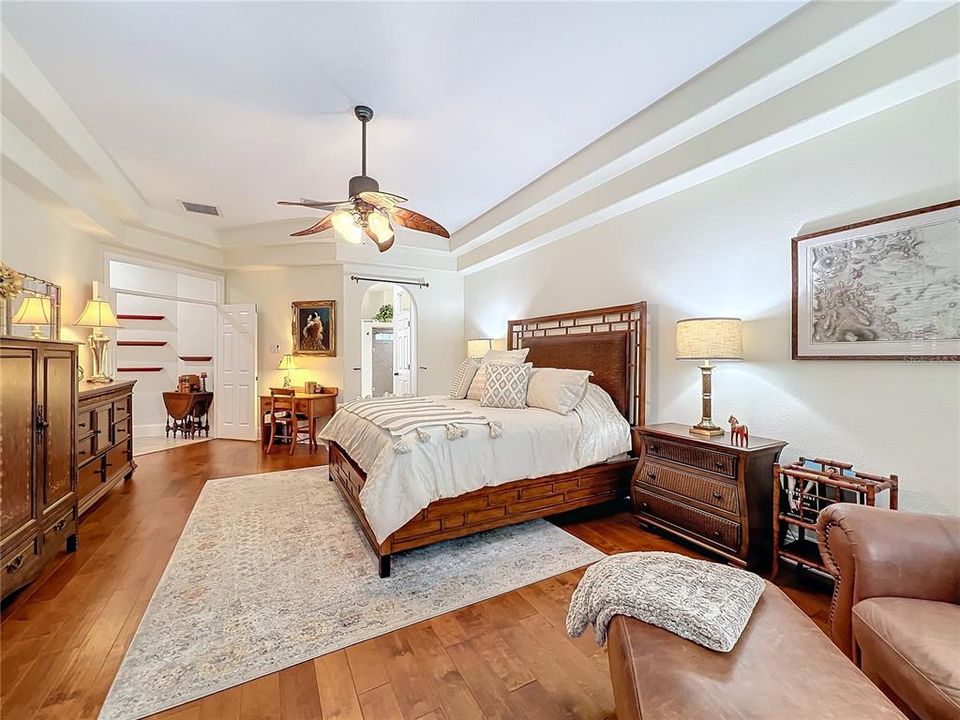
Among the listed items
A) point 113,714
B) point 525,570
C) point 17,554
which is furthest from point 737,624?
point 17,554

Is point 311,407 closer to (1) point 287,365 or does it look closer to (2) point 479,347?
(1) point 287,365

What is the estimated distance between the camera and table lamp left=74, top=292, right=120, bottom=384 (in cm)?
401

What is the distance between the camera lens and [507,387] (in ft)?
11.7

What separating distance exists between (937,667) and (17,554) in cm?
363

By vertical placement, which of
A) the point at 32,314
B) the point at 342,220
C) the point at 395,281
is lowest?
the point at 32,314

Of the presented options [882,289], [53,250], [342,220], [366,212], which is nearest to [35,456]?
[342,220]

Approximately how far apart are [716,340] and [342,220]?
2663 millimetres

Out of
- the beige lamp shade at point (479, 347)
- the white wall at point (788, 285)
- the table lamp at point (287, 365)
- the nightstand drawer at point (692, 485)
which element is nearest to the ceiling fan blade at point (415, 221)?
the white wall at point (788, 285)

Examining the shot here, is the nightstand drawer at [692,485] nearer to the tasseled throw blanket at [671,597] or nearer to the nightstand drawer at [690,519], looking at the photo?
the nightstand drawer at [690,519]

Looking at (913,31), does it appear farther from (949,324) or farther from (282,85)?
(282,85)

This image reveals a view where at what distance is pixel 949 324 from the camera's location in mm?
1915

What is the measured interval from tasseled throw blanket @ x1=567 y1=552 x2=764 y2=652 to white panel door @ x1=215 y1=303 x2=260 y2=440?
19.3 feet

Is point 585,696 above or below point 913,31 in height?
below

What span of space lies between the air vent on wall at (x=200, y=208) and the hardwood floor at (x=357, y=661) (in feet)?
12.2
